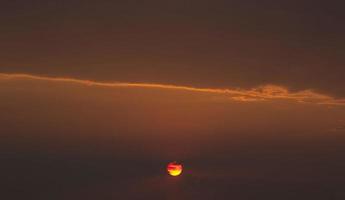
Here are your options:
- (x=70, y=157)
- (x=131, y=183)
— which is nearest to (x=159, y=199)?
(x=131, y=183)

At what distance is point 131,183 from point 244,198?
38.1ft

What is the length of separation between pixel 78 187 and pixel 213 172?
1660cm

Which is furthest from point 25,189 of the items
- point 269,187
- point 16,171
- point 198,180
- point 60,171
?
point 269,187

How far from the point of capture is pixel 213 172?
66375 millimetres

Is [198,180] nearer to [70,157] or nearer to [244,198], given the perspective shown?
[244,198]

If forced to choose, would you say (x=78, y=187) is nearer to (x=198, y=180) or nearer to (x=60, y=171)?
(x=60, y=171)

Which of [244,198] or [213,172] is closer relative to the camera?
[244,198]

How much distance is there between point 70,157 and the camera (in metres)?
67.2

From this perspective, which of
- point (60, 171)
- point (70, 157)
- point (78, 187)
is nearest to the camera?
point (78, 187)

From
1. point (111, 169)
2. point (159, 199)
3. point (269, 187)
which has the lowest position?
point (159, 199)

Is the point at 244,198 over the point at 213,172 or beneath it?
beneath

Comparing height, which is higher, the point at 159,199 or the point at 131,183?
the point at 131,183

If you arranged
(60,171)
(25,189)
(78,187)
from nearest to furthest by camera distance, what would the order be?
(25,189), (78,187), (60,171)

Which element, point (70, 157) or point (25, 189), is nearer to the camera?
point (25, 189)
